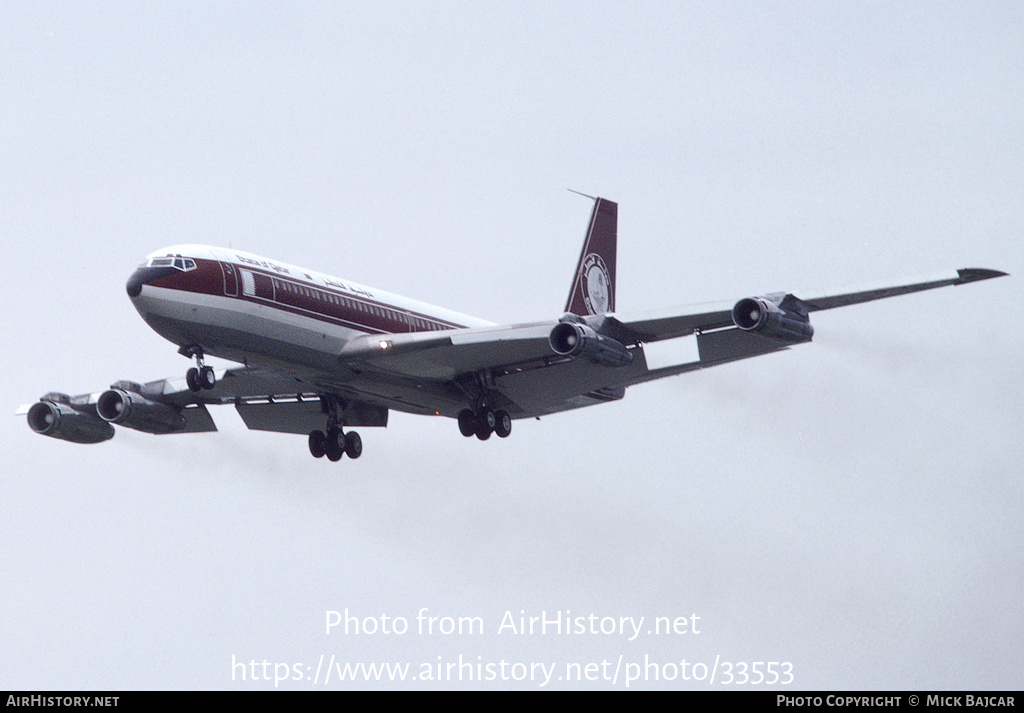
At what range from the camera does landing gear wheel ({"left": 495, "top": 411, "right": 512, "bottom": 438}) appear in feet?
189

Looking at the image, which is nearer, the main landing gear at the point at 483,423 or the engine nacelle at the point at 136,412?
the main landing gear at the point at 483,423

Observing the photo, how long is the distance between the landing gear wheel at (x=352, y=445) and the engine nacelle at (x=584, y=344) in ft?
39.3

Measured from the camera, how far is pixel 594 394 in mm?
60562

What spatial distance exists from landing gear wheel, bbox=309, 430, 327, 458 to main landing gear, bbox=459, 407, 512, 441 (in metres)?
6.36

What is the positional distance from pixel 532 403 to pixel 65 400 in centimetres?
2003

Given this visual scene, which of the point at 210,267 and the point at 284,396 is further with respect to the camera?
the point at 284,396

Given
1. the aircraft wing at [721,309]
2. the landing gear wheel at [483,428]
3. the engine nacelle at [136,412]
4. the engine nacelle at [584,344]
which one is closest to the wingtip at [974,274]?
the aircraft wing at [721,309]

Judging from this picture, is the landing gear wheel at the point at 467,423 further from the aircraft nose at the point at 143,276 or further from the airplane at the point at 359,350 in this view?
the aircraft nose at the point at 143,276

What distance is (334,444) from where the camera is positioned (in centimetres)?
6034

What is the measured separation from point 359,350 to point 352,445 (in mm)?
8629

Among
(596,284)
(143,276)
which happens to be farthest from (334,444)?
(596,284)

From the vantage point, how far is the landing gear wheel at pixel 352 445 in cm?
6066

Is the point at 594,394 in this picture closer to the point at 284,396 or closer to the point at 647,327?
the point at 647,327

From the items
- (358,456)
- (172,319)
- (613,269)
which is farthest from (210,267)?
(613,269)
